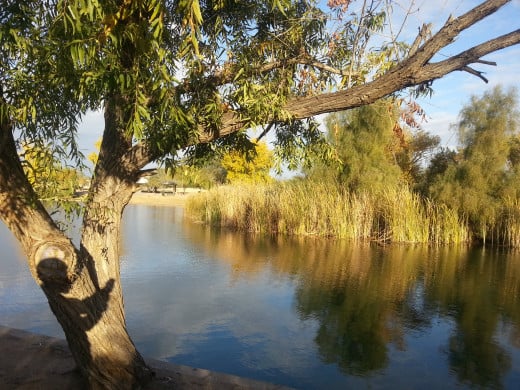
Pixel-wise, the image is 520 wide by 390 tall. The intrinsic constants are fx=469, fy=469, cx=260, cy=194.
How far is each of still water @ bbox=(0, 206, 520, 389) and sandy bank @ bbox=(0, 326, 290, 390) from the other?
38.3 inches

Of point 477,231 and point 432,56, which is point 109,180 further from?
point 477,231

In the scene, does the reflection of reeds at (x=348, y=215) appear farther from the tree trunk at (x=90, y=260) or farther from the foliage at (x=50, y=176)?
the foliage at (x=50, y=176)

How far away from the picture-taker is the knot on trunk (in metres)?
3.02

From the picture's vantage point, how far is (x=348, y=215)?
15.6m

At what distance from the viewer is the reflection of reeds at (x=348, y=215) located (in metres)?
14.9

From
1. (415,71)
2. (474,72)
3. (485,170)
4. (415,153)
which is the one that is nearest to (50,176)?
(415,71)

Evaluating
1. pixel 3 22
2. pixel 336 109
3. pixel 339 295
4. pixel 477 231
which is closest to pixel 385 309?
pixel 339 295

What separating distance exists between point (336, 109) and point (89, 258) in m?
2.24

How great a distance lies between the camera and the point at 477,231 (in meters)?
16.0

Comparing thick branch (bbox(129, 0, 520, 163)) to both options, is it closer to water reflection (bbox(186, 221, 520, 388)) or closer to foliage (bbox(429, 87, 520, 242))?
water reflection (bbox(186, 221, 520, 388))

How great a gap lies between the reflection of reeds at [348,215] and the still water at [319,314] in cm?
279

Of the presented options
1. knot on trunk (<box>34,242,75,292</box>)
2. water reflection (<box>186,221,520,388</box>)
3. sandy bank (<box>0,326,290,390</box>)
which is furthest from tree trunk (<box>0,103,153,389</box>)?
water reflection (<box>186,221,520,388</box>)

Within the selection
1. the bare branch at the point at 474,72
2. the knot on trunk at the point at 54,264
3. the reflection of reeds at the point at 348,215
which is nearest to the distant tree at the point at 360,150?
the reflection of reeds at the point at 348,215

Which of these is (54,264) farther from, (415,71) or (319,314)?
(319,314)
